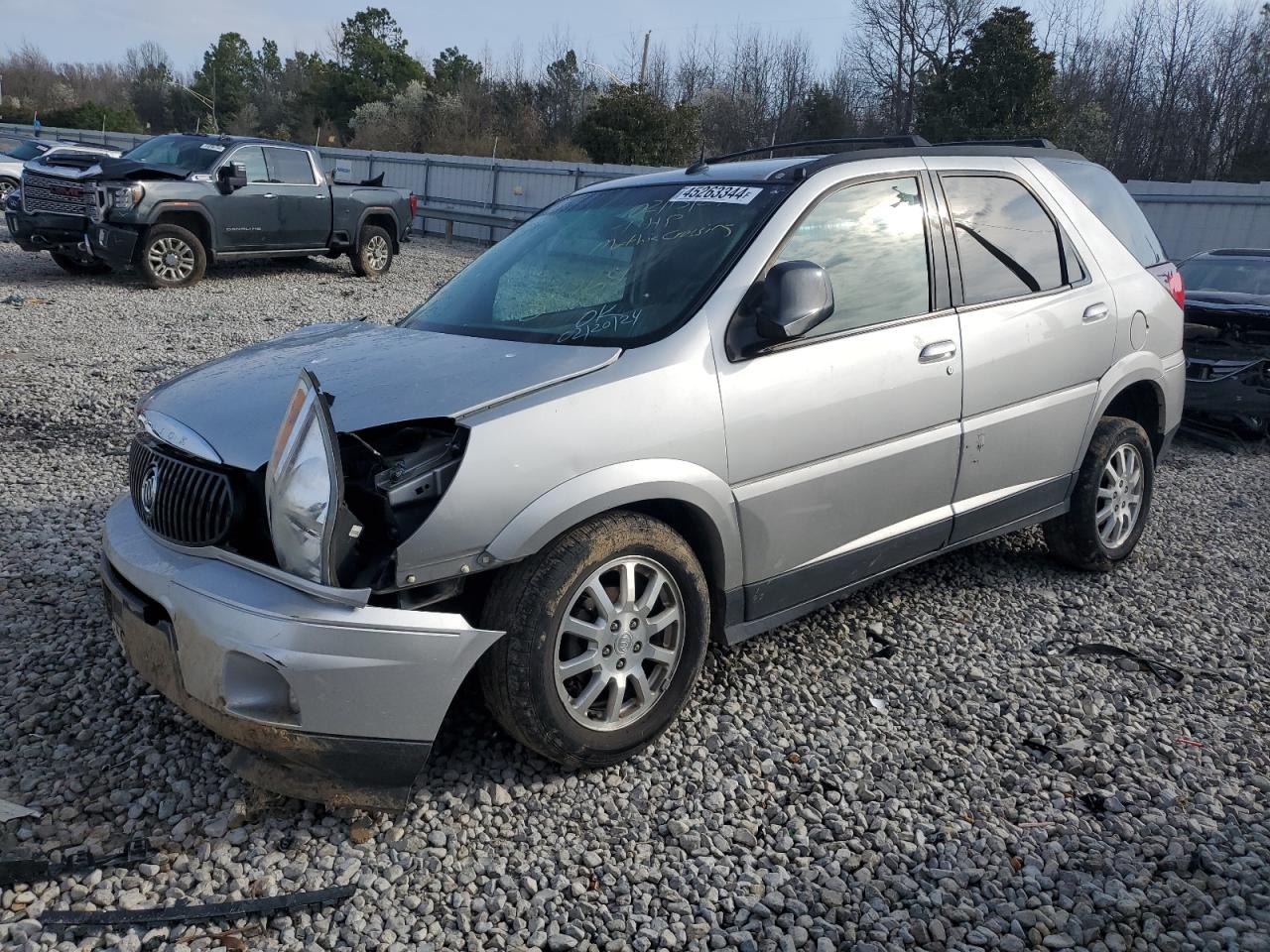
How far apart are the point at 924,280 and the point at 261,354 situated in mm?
2476

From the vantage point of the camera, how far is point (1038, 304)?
428 centimetres

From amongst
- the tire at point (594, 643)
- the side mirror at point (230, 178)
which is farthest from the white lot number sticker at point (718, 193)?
the side mirror at point (230, 178)

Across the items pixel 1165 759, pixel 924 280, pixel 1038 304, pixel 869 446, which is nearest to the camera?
pixel 1165 759

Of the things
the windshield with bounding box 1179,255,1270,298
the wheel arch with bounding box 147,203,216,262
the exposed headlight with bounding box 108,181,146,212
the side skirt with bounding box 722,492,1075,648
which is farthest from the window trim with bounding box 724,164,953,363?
the wheel arch with bounding box 147,203,216,262

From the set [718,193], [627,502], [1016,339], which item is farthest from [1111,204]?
[627,502]

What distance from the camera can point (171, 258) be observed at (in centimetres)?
1292

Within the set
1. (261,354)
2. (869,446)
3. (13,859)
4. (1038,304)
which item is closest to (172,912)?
(13,859)

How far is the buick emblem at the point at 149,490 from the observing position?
3070 millimetres

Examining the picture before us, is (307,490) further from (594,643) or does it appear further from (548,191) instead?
(548,191)

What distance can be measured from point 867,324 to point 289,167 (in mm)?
12522

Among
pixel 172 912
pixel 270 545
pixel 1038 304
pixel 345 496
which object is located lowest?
pixel 172 912

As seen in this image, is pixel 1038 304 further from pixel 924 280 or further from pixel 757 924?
pixel 757 924

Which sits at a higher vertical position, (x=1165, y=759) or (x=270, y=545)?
(x=270, y=545)

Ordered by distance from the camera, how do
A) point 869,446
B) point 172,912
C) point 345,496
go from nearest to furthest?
point 172,912 → point 345,496 → point 869,446
